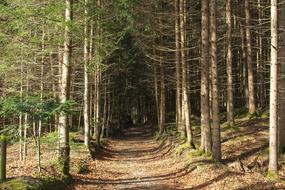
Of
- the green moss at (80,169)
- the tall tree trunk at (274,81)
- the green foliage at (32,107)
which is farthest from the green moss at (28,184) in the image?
the tall tree trunk at (274,81)

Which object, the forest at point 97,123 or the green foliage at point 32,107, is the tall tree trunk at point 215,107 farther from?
the green foliage at point 32,107

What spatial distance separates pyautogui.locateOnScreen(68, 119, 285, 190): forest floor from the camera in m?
12.1

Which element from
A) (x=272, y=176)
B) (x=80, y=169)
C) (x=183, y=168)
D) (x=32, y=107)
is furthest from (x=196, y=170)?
(x=32, y=107)

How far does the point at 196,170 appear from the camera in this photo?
1445cm

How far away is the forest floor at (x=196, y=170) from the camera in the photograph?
12.1 m

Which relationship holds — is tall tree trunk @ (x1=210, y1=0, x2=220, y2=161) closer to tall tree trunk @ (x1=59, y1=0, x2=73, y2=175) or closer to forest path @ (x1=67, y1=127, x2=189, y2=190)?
forest path @ (x1=67, y1=127, x2=189, y2=190)

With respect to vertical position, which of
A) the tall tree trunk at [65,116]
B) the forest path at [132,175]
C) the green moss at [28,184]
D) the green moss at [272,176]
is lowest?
→ the forest path at [132,175]

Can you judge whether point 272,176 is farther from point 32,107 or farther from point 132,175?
point 32,107

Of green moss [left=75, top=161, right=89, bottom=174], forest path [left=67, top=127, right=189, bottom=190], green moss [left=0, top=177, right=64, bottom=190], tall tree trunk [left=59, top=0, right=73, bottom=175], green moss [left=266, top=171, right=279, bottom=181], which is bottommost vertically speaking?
forest path [left=67, top=127, right=189, bottom=190]

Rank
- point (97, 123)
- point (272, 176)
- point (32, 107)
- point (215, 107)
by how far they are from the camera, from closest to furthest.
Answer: point (32, 107), point (272, 176), point (215, 107), point (97, 123)

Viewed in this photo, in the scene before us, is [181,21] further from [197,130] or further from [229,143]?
[197,130]

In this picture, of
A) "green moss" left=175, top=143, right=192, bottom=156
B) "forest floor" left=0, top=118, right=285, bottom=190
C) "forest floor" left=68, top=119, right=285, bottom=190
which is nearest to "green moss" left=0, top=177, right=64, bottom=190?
"forest floor" left=0, top=118, right=285, bottom=190

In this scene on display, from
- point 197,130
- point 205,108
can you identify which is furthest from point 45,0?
point 197,130

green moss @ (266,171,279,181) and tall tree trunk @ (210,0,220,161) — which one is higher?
Result: tall tree trunk @ (210,0,220,161)
